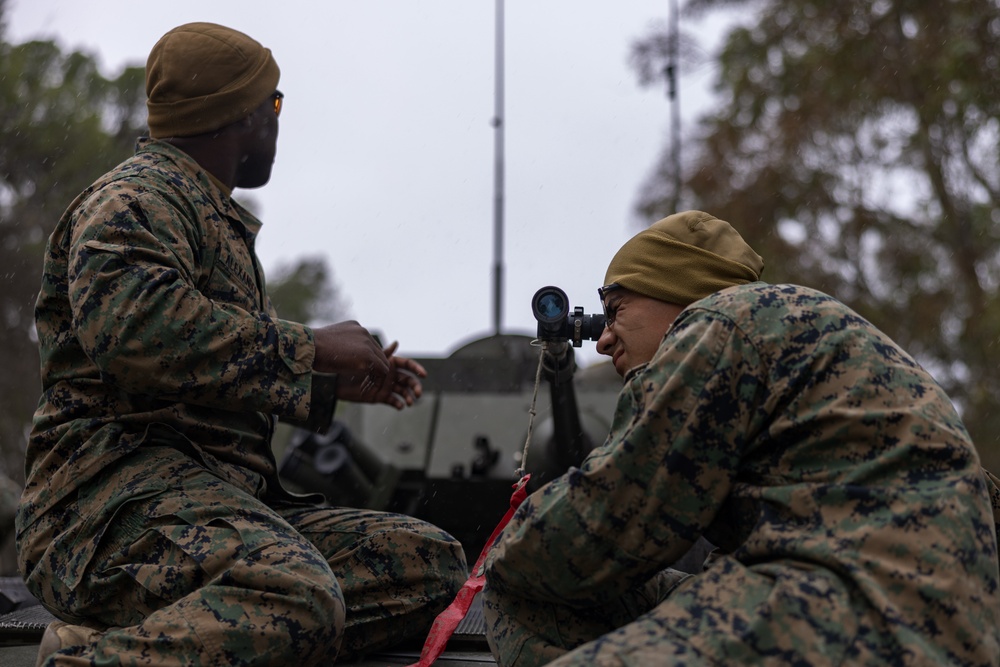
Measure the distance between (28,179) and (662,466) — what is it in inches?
721

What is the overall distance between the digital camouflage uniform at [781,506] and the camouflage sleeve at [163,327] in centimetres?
90

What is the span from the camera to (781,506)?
7.18 feet

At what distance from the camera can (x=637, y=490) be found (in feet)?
7.39

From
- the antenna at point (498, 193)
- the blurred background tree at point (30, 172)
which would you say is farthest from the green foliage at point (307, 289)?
the antenna at point (498, 193)

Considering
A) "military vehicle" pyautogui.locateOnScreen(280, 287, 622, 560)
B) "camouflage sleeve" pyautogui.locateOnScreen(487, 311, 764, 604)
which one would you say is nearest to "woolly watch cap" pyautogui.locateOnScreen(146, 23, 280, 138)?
"camouflage sleeve" pyautogui.locateOnScreen(487, 311, 764, 604)

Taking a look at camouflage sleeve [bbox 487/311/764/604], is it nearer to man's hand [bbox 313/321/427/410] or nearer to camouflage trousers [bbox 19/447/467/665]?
camouflage trousers [bbox 19/447/467/665]

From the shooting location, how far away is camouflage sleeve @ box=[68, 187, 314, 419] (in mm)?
2918

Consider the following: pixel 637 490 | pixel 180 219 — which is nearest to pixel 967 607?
pixel 637 490

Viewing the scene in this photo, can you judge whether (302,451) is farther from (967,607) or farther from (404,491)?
(967,607)

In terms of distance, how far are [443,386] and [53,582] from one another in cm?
380

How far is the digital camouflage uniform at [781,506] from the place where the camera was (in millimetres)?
2035

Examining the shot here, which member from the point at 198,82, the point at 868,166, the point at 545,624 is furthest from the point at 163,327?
the point at 868,166

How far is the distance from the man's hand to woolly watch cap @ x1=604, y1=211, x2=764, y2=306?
2.70ft

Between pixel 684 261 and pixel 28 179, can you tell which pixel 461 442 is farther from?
pixel 28 179
